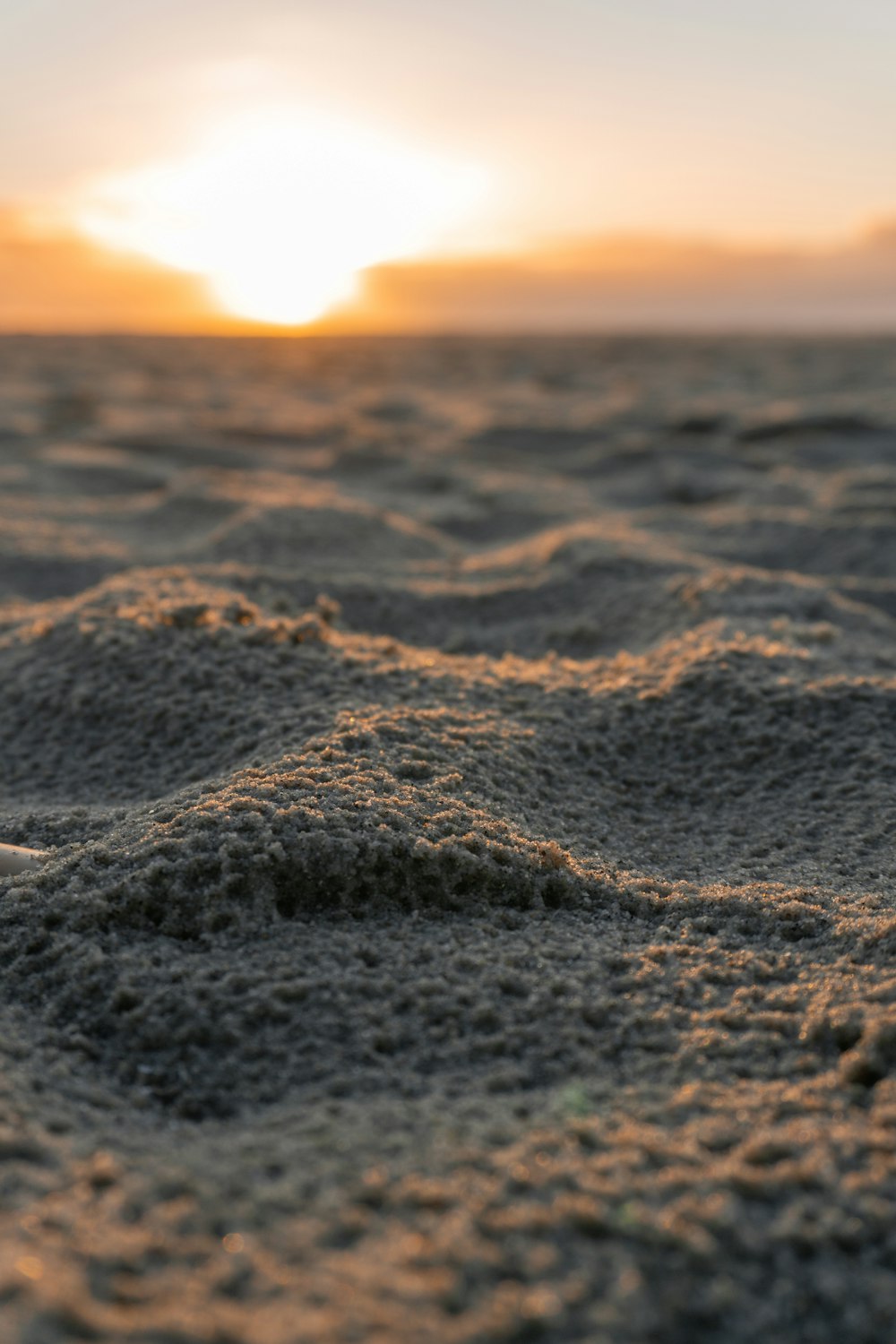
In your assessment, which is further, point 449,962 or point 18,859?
point 18,859

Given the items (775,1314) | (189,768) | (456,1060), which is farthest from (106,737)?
(775,1314)

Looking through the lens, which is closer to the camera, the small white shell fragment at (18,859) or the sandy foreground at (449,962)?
the sandy foreground at (449,962)

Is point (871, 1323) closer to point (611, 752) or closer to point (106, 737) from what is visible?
point (611, 752)

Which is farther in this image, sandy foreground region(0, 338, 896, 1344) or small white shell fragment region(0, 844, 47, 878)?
small white shell fragment region(0, 844, 47, 878)
